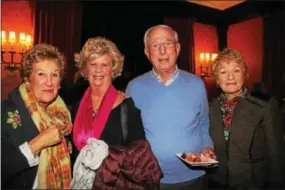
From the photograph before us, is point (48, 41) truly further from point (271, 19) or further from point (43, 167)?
point (271, 19)

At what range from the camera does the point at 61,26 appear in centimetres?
525

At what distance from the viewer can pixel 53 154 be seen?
185cm

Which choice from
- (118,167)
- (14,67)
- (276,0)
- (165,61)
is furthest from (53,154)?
(276,0)

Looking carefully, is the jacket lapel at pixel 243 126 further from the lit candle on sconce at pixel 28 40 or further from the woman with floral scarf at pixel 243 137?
the lit candle on sconce at pixel 28 40

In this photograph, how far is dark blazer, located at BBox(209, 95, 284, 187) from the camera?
2.13m

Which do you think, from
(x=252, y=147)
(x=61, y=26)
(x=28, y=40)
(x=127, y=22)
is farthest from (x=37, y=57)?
(x=127, y=22)

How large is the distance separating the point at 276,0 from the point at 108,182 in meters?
6.46

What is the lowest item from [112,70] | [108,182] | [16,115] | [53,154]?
[108,182]

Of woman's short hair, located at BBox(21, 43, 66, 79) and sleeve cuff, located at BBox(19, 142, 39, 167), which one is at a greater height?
woman's short hair, located at BBox(21, 43, 66, 79)

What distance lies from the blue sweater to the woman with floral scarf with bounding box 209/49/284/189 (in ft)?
0.45

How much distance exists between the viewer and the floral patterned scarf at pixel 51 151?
176cm

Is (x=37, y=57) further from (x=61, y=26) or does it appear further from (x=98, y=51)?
(x=61, y=26)

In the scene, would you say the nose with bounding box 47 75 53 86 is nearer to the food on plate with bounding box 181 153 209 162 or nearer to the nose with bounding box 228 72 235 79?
the food on plate with bounding box 181 153 209 162

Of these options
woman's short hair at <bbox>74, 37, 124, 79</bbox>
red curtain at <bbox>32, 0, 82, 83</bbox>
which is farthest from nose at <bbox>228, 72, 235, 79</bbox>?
red curtain at <bbox>32, 0, 82, 83</bbox>
